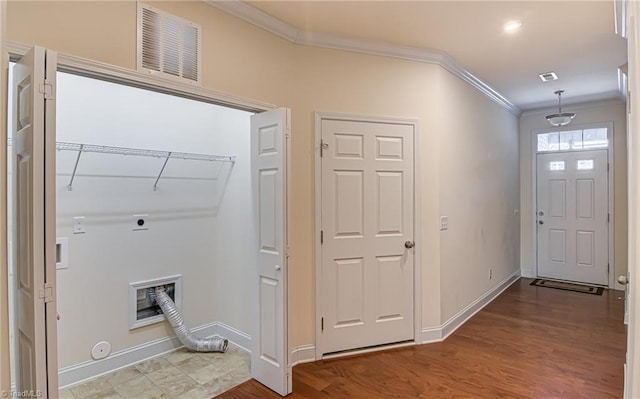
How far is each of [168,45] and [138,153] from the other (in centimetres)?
119

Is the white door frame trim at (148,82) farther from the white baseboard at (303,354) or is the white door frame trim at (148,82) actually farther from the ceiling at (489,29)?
the ceiling at (489,29)

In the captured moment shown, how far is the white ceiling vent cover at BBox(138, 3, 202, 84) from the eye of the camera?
6.37ft

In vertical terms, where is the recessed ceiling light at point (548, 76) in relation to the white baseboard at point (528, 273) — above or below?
above

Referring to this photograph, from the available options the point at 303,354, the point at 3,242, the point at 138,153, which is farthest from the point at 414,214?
the point at 3,242

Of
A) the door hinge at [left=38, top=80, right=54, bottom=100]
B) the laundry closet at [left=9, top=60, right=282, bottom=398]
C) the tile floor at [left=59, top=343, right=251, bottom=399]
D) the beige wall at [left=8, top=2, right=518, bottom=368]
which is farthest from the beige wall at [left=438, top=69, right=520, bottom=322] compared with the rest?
the door hinge at [left=38, top=80, right=54, bottom=100]

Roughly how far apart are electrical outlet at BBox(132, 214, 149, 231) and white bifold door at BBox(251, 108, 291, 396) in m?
1.09

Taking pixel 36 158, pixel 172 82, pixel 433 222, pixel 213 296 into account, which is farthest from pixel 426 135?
pixel 36 158

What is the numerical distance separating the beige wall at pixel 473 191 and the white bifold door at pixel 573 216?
603 millimetres

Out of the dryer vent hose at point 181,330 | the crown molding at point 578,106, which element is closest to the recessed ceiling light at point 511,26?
the crown molding at point 578,106

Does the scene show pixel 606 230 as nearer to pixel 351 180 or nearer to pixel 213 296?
pixel 351 180

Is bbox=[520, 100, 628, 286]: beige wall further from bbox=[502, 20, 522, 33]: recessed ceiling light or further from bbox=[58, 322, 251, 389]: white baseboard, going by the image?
bbox=[58, 322, 251, 389]: white baseboard

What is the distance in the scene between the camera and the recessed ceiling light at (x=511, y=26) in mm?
2727

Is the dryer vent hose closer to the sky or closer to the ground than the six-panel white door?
closer to the ground

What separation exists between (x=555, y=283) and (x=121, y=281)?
582 centimetres
